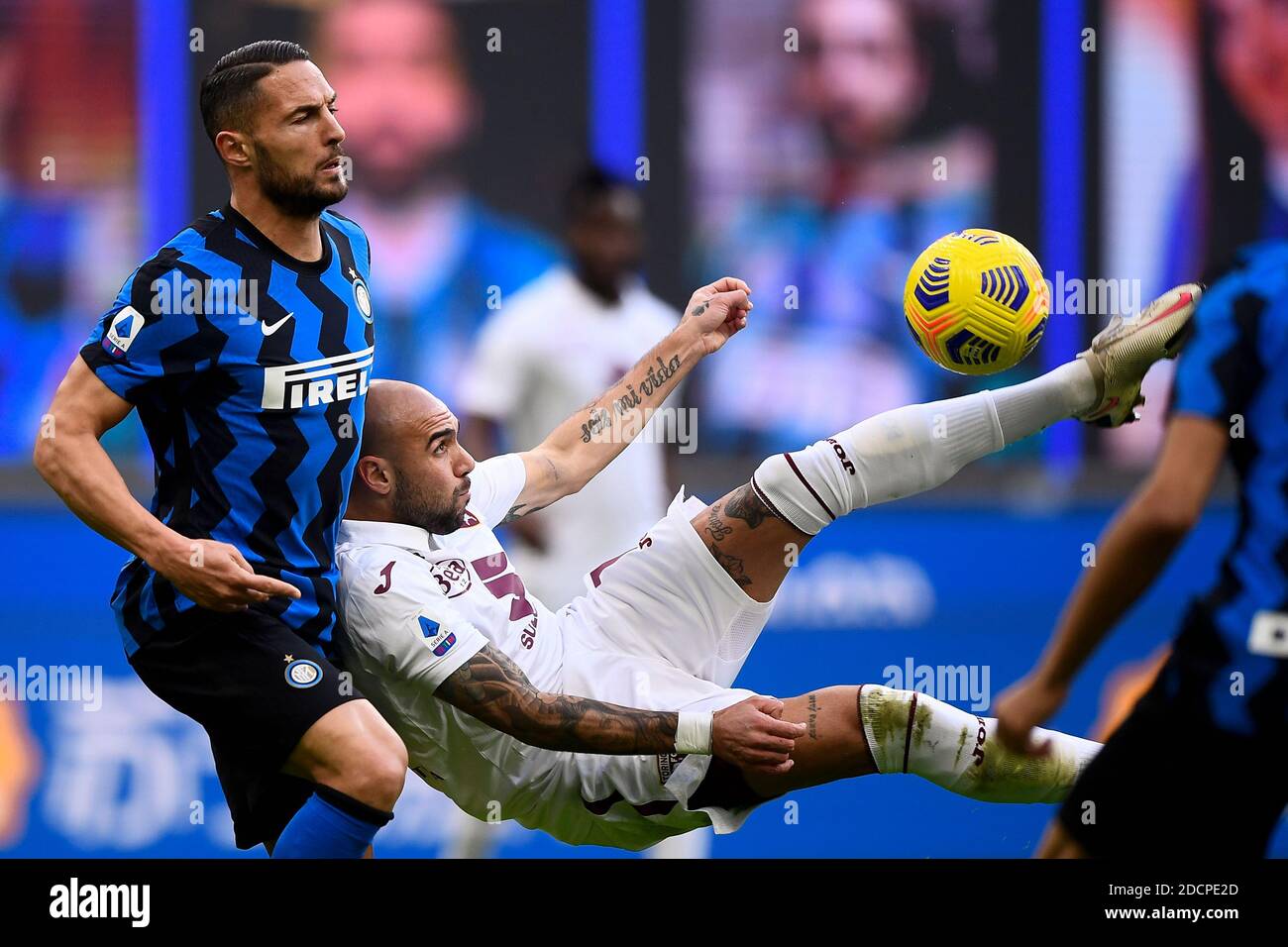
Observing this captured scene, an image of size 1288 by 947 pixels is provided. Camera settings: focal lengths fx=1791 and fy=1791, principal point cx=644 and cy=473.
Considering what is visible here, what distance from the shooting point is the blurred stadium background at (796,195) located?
287 inches

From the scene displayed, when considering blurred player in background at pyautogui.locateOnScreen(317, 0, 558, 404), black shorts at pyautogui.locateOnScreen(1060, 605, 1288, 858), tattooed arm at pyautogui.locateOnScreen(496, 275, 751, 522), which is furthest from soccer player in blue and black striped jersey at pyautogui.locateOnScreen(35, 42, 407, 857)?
blurred player in background at pyautogui.locateOnScreen(317, 0, 558, 404)

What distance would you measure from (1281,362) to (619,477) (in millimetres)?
3736

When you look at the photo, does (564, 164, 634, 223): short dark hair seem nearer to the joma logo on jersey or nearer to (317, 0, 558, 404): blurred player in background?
(317, 0, 558, 404): blurred player in background

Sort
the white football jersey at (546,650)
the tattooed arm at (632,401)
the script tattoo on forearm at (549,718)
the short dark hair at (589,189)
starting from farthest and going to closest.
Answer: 1. the short dark hair at (589,189)
2. the tattooed arm at (632,401)
3. the white football jersey at (546,650)
4. the script tattoo on forearm at (549,718)

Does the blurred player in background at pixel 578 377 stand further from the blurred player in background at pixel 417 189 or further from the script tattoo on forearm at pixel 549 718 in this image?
the script tattoo on forearm at pixel 549 718

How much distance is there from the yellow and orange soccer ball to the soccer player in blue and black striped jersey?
136cm

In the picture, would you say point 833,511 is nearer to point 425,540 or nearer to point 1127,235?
point 425,540

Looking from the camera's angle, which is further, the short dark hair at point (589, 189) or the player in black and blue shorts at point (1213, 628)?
the short dark hair at point (589, 189)

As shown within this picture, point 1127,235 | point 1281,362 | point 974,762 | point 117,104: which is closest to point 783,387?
point 1127,235

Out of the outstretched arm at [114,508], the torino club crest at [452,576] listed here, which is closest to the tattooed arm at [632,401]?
the torino club crest at [452,576]

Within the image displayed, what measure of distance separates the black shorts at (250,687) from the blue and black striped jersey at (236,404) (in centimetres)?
6

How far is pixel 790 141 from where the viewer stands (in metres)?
7.57

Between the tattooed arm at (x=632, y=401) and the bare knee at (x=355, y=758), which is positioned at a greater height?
the tattooed arm at (x=632, y=401)

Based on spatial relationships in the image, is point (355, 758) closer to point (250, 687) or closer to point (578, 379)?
point (250, 687)
